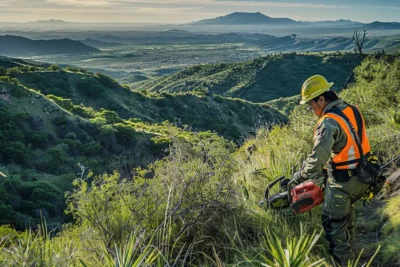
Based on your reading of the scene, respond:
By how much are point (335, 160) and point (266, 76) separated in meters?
99.1

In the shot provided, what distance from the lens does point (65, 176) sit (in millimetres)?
23000

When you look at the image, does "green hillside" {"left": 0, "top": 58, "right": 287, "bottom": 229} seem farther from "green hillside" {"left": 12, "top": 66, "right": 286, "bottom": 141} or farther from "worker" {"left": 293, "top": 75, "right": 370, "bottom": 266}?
"worker" {"left": 293, "top": 75, "right": 370, "bottom": 266}

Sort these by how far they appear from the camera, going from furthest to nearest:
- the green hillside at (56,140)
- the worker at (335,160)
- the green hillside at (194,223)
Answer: the green hillside at (56,140) → the worker at (335,160) → the green hillside at (194,223)

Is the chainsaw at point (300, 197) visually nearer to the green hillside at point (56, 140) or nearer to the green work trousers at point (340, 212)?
the green work trousers at point (340, 212)

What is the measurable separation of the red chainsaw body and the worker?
0.31 ft

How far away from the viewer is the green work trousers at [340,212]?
13.0 ft

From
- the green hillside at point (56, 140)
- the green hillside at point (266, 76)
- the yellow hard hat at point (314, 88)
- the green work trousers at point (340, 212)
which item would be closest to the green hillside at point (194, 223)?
the green work trousers at point (340, 212)

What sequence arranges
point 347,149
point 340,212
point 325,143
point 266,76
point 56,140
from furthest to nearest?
point 266,76 < point 56,140 < point 340,212 < point 347,149 < point 325,143

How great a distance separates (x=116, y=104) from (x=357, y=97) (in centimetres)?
4419

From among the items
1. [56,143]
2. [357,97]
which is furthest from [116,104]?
[357,97]

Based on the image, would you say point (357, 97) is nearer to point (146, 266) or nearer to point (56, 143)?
point (146, 266)

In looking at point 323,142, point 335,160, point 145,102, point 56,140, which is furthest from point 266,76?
point 323,142

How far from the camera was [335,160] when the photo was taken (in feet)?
13.1

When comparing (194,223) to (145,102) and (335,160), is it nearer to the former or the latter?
(335,160)
